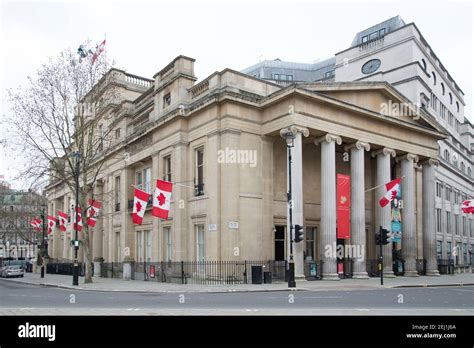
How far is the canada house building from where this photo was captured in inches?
1181

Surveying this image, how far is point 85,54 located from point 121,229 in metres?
15.7

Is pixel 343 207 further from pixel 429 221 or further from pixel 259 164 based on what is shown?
pixel 429 221

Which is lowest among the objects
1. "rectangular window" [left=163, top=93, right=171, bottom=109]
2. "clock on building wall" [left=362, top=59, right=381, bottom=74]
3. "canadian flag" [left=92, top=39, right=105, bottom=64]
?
"rectangular window" [left=163, top=93, right=171, bottom=109]

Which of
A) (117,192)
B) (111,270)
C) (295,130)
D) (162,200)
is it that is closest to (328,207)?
(295,130)

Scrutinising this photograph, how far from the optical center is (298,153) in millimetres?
29562

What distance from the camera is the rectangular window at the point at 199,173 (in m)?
32.2

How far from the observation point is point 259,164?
3142cm

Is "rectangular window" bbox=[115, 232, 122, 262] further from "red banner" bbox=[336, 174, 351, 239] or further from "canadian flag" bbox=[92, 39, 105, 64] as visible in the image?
"red banner" bbox=[336, 174, 351, 239]

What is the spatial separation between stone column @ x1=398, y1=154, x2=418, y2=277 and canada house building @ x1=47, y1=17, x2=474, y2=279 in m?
0.08

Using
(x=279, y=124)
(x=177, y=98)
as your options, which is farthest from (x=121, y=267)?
(x=279, y=124)

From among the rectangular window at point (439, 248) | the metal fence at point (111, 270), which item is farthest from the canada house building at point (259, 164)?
the rectangular window at point (439, 248)

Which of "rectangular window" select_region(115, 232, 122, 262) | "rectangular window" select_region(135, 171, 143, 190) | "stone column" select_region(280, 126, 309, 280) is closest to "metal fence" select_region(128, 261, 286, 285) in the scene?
"stone column" select_region(280, 126, 309, 280)

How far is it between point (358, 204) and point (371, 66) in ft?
103

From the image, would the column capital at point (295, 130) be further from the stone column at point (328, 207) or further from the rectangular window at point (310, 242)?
the rectangular window at point (310, 242)
